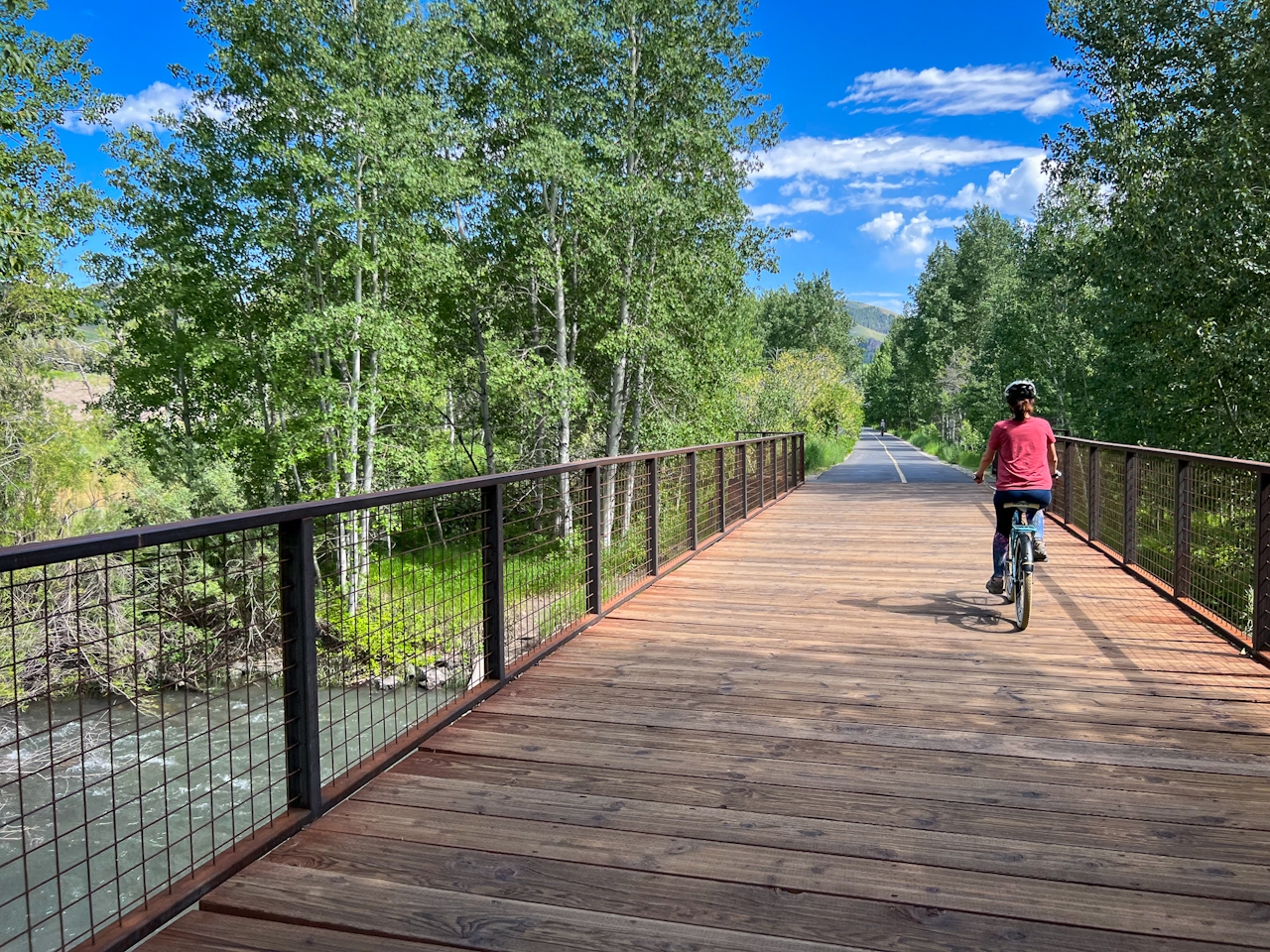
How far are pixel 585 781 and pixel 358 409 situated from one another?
13.8 m

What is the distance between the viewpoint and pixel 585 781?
118 inches

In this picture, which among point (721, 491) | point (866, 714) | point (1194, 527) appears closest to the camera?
point (866, 714)

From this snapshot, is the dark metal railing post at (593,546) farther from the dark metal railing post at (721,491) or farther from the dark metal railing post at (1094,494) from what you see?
the dark metal railing post at (1094,494)

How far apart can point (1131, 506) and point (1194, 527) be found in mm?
1214

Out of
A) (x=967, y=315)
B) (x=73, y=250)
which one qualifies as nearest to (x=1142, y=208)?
(x=73, y=250)

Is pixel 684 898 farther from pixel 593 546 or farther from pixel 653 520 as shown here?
pixel 653 520

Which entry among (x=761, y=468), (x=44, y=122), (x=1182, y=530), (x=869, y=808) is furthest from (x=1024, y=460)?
(x=44, y=122)

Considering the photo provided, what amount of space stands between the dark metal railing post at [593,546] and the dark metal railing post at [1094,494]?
5848mm

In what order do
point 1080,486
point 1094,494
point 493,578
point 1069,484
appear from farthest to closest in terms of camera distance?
point 1069,484 → point 1080,486 → point 1094,494 → point 493,578

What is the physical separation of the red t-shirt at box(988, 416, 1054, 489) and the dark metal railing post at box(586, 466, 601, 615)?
2477 mm

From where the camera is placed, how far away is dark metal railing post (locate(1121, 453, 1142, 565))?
24.1ft

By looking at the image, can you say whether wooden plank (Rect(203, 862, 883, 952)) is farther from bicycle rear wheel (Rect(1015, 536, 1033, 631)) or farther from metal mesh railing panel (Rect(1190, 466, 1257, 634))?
metal mesh railing panel (Rect(1190, 466, 1257, 634))

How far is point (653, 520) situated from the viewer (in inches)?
269

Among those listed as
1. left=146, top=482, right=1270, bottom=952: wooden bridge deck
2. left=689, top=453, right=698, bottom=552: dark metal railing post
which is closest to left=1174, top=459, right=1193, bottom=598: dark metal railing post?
left=146, top=482, right=1270, bottom=952: wooden bridge deck
